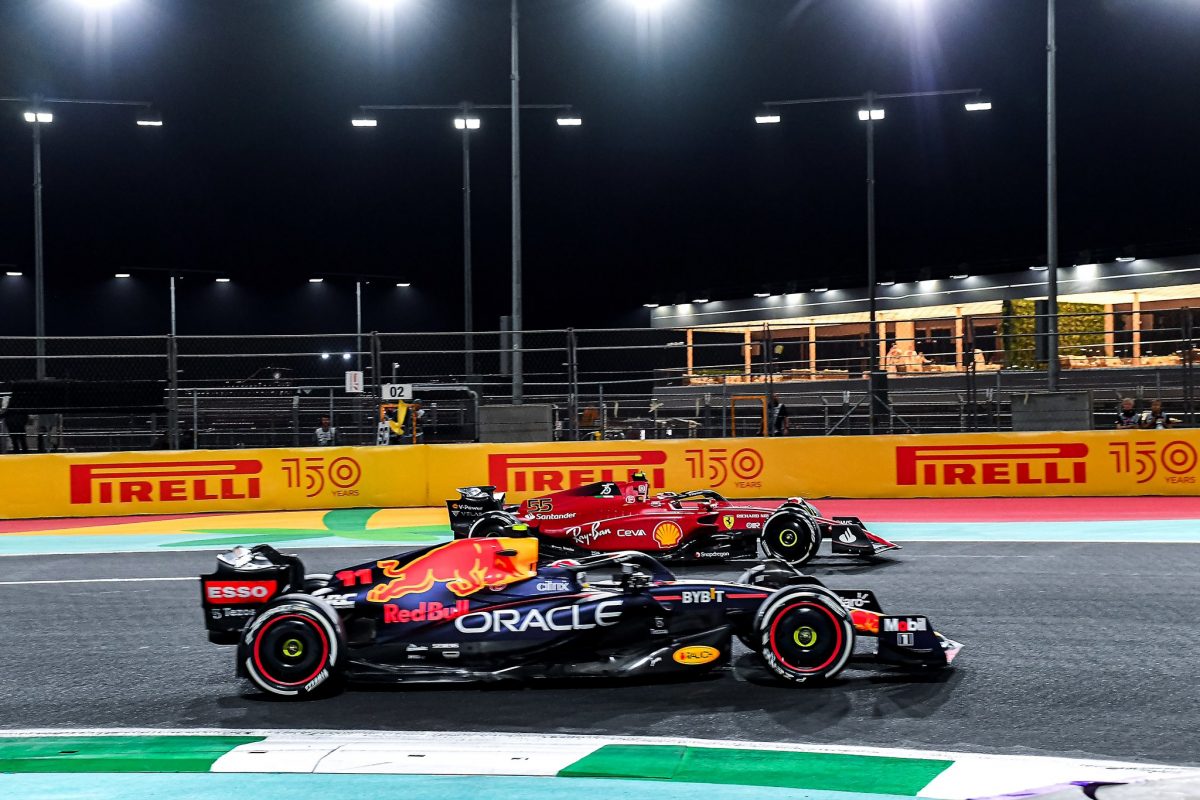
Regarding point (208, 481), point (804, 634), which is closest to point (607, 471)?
point (208, 481)

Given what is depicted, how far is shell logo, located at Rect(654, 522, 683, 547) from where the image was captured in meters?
11.2

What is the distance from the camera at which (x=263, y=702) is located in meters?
6.93

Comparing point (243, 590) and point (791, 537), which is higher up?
point (243, 590)

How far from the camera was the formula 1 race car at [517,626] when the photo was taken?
22.4 ft

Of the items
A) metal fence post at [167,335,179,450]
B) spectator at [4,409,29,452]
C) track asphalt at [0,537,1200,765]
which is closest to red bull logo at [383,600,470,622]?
track asphalt at [0,537,1200,765]

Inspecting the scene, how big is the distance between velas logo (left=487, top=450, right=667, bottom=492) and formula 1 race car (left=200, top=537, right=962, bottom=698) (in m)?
10.1

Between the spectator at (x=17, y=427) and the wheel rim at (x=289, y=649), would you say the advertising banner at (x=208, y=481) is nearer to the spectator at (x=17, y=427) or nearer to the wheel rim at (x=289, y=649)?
the spectator at (x=17, y=427)

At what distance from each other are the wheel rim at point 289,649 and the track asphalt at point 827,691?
181mm

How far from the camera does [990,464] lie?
17.7m

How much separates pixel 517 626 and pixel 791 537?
4.56m

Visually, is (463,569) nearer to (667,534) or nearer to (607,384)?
(667,534)

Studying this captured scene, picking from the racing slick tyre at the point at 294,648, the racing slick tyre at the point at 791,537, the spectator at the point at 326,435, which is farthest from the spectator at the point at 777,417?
the racing slick tyre at the point at 294,648

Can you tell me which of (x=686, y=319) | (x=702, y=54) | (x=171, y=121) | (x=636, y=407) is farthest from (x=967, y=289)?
(x=171, y=121)

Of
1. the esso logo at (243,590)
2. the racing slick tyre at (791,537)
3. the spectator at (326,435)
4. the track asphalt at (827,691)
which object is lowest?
the track asphalt at (827,691)
